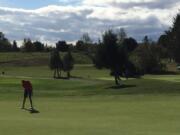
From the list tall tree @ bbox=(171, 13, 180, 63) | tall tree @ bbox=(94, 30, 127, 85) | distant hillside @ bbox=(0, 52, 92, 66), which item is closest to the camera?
tall tree @ bbox=(94, 30, 127, 85)

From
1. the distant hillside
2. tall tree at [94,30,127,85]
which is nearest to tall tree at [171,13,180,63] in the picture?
tall tree at [94,30,127,85]

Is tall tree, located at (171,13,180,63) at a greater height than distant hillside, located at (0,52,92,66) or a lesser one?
greater

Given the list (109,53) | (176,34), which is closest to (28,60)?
(176,34)

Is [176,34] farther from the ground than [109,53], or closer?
farther from the ground

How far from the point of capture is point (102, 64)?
242ft

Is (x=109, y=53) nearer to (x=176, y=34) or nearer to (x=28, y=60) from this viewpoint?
(x=176, y=34)

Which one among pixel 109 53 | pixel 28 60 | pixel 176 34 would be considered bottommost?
pixel 28 60

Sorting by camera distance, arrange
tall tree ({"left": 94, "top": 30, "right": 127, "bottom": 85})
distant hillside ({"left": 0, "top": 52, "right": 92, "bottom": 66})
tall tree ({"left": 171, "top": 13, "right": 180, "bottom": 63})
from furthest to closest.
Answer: distant hillside ({"left": 0, "top": 52, "right": 92, "bottom": 66}), tall tree ({"left": 171, "top": 13, "right": 180, "bottom": 63}), tall tree ({"left": 94, "top": 30, "right": 127, "bottom": 85})

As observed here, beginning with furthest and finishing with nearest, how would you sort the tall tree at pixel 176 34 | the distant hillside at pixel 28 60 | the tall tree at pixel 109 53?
the distant hillside at pixel 28 60 < the tall tree at pixel 176 34 < the tall tree at pixel 109 53

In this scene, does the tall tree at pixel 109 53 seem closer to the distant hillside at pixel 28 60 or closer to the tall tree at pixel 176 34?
the tall tree at pixel 176 34

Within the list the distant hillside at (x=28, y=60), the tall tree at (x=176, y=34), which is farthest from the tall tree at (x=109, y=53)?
the distant hillside at (x=28, y=60)

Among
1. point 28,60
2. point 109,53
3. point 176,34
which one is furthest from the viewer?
point 28,60

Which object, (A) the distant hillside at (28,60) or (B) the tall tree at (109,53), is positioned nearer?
(B) the tall tree at (109,53)

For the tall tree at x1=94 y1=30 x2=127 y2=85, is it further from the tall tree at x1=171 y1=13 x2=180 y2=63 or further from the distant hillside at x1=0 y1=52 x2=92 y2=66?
the distant hillside at x1=0 y1=52 x2=92 y2=66
